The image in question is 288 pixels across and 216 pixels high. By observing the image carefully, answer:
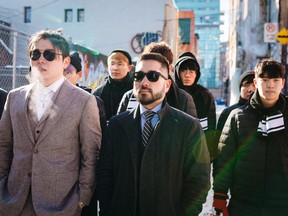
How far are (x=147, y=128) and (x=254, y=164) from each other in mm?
1111

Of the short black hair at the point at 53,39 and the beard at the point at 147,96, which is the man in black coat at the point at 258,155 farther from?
the short black hair at the point at 53,39

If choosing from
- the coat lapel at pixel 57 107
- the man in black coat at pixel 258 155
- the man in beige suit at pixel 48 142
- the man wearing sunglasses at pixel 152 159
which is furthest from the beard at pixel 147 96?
the man in black coat at pixel 258 155

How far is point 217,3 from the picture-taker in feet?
486

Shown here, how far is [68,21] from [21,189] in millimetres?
35687

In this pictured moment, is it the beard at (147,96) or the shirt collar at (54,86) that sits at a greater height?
the shirt collar at (54,86)

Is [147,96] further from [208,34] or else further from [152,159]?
[208,34]

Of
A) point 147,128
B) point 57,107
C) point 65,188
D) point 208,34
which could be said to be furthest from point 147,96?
point 208,34

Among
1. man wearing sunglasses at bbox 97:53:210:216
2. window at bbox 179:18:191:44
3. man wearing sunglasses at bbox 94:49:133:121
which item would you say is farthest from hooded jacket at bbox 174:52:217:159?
window at bbox 179:18:191:44

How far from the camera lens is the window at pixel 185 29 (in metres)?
59.6

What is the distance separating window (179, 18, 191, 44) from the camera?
59.6 meters

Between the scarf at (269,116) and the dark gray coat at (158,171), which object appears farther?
the scarf at (269,116)

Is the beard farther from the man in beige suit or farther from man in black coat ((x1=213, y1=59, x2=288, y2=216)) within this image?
man in black coat ((x1=213, y1=59, x2=288, y2=216))

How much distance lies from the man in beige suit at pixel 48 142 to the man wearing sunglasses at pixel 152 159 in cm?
18

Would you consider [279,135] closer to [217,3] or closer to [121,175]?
[121,175]
